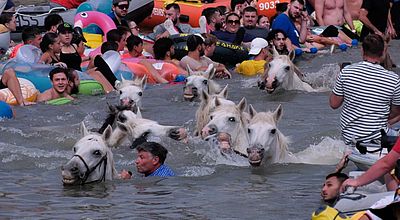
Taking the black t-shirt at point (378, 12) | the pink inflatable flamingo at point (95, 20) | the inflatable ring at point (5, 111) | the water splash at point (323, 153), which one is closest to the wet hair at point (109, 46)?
the pink inflatable flamingo at point (95, 20)

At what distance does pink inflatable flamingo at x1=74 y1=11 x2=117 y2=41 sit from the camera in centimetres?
1975

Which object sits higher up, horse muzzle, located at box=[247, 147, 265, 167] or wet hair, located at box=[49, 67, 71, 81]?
horse muzzle, located at box=[247, 147, 265, 167]

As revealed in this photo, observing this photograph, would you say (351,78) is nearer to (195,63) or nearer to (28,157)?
(28,157)

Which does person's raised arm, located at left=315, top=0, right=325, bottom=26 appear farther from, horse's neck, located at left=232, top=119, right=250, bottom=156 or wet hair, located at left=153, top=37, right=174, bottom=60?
horse's neck, located at left=232, top=119, right=250, bottom=156

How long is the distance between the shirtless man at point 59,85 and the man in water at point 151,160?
535 centimetres

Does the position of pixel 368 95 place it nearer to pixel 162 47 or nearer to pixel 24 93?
pixel 24 93

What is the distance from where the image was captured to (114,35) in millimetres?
18297

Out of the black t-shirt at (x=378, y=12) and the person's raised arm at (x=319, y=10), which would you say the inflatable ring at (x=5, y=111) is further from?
the person's raised arm at (x=319, y=10)

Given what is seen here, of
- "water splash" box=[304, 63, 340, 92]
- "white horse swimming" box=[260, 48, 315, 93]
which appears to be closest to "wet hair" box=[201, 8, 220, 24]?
"water splash" box=[304, 63, 340, 92]

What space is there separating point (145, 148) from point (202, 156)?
4.81 feet

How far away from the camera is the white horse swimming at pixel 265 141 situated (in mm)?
9737

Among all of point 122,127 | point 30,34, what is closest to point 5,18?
point 30,34

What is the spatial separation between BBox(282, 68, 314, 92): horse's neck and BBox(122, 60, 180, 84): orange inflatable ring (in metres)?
2.62

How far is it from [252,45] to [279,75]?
3.88 m
